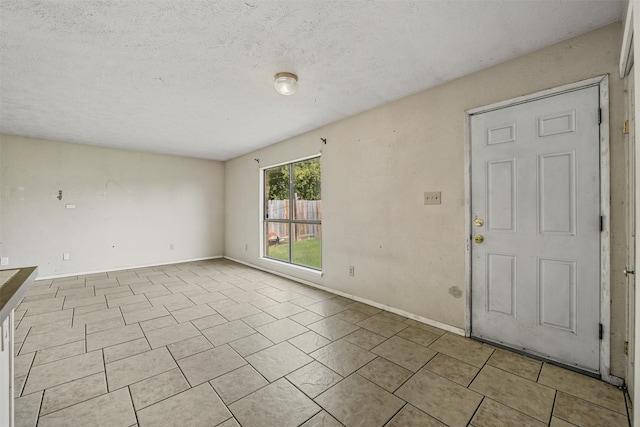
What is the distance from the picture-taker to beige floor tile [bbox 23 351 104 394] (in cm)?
185

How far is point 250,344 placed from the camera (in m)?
2.42

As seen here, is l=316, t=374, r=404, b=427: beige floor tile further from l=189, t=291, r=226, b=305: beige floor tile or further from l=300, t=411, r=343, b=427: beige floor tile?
l=189, t=291, r=226, b=305: beige floor tile

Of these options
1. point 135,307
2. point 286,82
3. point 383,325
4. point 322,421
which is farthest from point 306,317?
point 286,82

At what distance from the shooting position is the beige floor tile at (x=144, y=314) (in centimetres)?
296

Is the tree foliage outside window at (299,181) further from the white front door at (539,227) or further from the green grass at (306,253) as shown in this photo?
the white front door at (539,227)

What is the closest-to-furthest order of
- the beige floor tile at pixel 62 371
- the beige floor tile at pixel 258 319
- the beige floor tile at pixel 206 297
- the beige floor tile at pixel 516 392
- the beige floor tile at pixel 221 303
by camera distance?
the beige floor tile at pixel 516 392 < the beige floor tile at pixel 62 371 < the beige floor tile at pixel 258 319 < the beige floor tile at pixel 221 303 < the beige floor tile at pixel 206 297

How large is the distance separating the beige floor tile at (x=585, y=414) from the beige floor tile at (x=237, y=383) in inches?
72.2

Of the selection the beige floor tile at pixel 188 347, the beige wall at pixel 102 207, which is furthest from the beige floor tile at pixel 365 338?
the beige wall at pixel 102 207

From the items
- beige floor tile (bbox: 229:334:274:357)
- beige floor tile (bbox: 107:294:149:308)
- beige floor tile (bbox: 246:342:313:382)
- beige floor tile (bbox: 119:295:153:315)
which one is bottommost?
beige floor tile (bbox: 246:342:313:382)

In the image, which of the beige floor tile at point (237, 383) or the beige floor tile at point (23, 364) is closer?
the beige floor tile at point (237, 383)

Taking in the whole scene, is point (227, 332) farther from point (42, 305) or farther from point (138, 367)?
point (42, 305)

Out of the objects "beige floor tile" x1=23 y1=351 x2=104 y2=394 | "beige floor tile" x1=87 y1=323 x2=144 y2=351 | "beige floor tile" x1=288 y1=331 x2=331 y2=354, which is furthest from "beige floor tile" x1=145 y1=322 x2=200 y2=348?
"beige floor tile" x1=288 y1=331 x2=331 y2=354

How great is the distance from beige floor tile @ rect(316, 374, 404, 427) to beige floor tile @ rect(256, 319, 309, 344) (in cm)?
83

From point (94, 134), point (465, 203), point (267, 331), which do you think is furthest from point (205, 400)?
point (94, 134)
